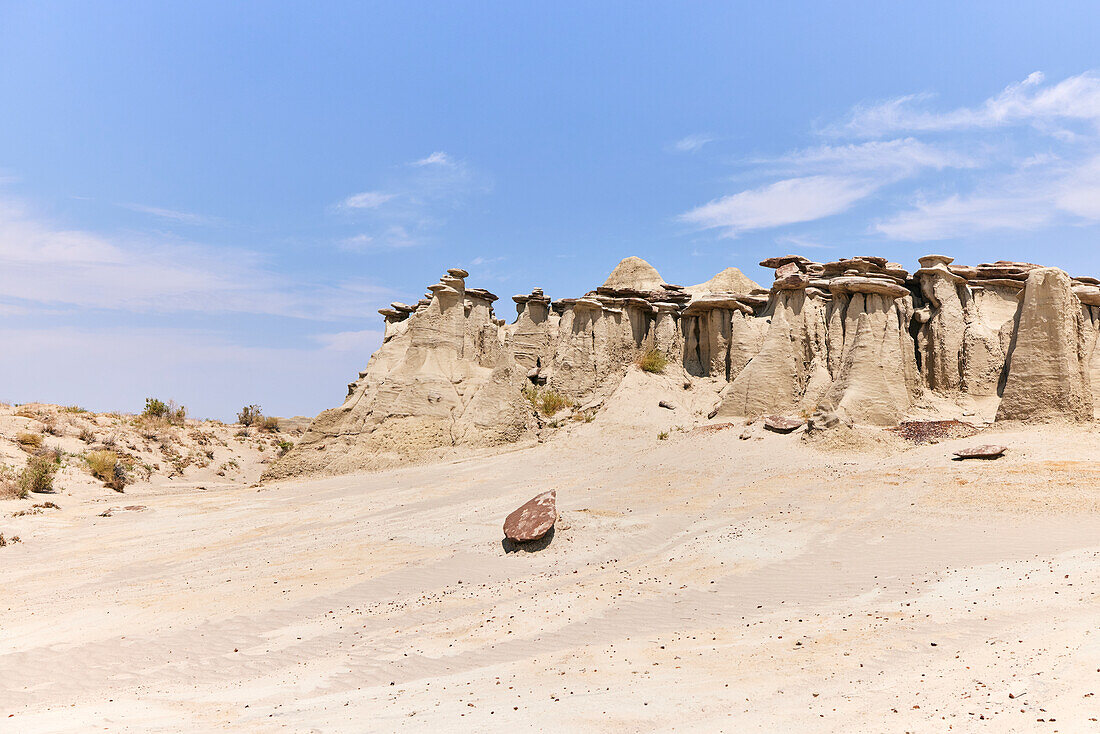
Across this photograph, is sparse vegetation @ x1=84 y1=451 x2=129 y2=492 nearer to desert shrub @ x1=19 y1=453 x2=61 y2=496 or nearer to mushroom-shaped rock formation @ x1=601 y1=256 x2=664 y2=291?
desert shrub @ x1=19 y1=453 x2=61 y2=496

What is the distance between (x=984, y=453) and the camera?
1212 centimetres

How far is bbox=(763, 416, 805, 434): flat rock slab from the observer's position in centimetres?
1593

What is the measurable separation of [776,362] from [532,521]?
1174 centimetres

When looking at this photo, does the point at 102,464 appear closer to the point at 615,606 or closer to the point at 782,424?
the point at 615,606

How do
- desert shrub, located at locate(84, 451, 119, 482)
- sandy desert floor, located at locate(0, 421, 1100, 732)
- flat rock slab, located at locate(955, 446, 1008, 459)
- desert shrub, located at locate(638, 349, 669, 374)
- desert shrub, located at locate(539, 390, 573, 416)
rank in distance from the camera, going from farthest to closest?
desert shrub, located at locate(539, 390, 573, 416)
desert shrub, located at locate(638, 349, 669, 374)
desert shrub, located at locate(84, 451, 119, 482)
flat rock slab, located at locate(955, 446, 1008, 459)
sandy desert floor, located at locate(0, 421, 1100, 732)

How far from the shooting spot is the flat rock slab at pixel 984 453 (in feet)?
39.7

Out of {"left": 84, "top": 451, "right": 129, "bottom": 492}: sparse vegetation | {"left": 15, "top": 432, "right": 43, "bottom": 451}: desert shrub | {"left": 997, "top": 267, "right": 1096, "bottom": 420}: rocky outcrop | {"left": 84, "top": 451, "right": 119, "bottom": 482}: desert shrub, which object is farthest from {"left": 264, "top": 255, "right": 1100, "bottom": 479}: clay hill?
{"left": 15, "top": 432, "right": 43, "bottom": 451}: desert shrub

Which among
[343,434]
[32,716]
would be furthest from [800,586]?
[343,434]

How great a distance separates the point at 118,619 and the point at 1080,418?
16.8m

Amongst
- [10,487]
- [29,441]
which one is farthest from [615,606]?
[29,441]

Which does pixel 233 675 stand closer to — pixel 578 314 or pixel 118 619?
pixel 118 619

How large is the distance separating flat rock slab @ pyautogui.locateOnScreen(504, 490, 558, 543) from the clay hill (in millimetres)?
7185

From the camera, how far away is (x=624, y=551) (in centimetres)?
1039

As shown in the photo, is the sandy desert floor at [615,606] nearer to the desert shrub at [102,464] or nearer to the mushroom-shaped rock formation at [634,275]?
the desert shrub at [102,464]
